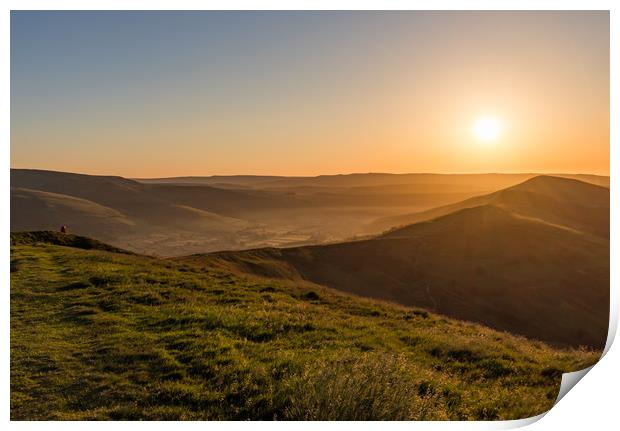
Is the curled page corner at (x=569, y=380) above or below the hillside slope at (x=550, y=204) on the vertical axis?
below

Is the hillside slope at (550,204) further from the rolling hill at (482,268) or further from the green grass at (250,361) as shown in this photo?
the green grass at (250,361)

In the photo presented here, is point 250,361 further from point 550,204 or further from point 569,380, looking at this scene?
point 550,204

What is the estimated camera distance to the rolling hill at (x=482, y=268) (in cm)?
4625

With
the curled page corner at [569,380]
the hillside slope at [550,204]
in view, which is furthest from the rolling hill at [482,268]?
the curled page corner at [569,380]

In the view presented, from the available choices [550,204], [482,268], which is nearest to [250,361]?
[482,268]

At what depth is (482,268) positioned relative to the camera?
Result: 189 ft

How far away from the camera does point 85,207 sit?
201ft

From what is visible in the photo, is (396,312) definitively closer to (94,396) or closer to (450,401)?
(450,401)

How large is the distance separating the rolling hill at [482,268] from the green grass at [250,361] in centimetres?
2090

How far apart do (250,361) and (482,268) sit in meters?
51.2

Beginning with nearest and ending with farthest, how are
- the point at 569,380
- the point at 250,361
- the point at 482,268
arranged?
the point at 250,361 < the point at 569,380 < the point at 482,268

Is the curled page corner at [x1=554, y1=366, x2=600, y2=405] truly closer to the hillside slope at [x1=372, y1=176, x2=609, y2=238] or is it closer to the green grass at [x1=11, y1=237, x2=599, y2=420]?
the green grass at [x1=11, y1=237, x2=599, y2=420]
